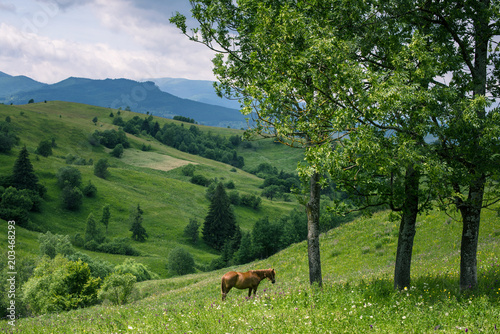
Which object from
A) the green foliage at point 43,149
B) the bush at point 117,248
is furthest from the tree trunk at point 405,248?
the green foliage at point 43,149

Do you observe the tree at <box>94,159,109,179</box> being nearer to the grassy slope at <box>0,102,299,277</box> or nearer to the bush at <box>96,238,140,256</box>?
the grassy slope at <box>0,102,299,277</box>

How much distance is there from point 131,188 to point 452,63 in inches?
5969

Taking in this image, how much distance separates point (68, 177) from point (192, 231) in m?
52.6

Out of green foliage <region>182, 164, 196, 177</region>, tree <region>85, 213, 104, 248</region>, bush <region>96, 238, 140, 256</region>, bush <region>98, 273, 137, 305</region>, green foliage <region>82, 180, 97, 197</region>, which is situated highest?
green foliage <region>182, 164, 196, 177</region>

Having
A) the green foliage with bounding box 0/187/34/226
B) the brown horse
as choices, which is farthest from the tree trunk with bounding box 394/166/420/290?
the green foliage with bounding box 0/187/34/226

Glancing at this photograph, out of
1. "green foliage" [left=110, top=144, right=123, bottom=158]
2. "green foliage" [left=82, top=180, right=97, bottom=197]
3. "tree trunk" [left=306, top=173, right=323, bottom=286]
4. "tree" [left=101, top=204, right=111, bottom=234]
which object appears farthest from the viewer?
"green foliage" [left=110, top=144, right=123, bottom=158]

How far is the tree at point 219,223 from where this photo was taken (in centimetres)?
13112

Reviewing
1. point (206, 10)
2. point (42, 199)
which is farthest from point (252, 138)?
point (42, 199)

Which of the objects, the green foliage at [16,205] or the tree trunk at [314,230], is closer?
the tree trunk at [314,230]

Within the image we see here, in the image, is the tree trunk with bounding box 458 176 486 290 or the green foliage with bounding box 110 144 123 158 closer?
the tree trunk with bounding box 458 176 486 290

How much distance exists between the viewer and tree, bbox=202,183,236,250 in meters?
131

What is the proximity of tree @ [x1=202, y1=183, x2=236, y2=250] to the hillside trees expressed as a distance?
4735 inches

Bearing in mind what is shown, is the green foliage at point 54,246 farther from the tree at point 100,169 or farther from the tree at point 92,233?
the tree at point 100,169

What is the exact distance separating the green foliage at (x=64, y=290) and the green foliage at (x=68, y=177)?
340 ft
